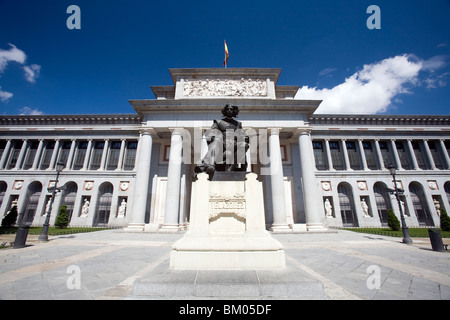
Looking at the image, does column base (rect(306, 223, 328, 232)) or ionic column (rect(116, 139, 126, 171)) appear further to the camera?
ionic column (rect(116, 139, 126, 171))

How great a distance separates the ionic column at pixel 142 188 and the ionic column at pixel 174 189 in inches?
95.6

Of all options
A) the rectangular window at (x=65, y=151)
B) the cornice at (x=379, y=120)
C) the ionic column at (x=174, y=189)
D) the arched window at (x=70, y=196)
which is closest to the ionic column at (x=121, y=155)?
the arched window at (x=70, y=196)

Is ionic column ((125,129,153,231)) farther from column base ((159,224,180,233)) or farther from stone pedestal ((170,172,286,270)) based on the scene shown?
stone pedestal ((170,172,286,270))

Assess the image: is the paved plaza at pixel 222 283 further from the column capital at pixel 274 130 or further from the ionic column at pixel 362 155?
the ionic column at pixel 362 155

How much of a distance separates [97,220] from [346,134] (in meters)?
39.0

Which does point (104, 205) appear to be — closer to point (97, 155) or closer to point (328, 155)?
point (97, 155)

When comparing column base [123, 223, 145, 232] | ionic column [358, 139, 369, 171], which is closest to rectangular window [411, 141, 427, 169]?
ionic column [358, 139, 369, 171]

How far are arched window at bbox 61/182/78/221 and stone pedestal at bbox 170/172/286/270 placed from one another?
3161cm

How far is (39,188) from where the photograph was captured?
28984 mm

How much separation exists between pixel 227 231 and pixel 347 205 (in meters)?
29.5

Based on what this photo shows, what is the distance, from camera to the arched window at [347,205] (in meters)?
26.8

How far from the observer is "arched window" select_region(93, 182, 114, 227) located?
26516mm

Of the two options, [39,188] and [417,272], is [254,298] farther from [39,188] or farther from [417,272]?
[39,188]

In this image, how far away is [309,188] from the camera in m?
18.8
